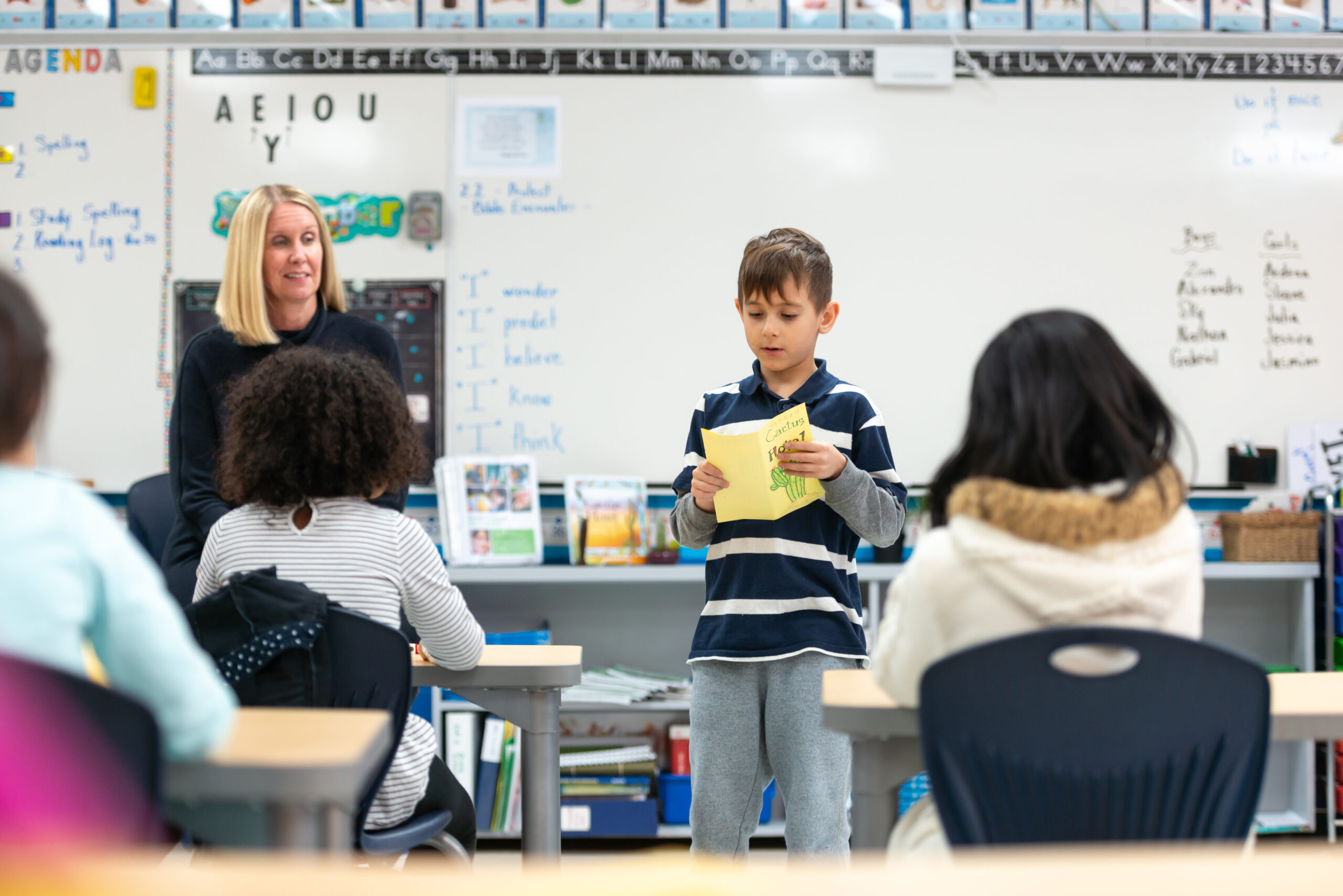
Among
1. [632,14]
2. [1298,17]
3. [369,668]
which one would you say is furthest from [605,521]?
[1298,17]

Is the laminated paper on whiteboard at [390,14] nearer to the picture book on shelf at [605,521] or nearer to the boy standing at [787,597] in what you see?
the picture book on shelf at [605,521]

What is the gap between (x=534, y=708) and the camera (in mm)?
1683

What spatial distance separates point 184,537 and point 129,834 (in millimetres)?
1252

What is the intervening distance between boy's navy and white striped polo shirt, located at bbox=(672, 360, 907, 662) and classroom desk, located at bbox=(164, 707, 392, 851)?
2.75ft

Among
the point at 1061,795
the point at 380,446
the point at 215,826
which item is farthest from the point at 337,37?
the point at 1061,795

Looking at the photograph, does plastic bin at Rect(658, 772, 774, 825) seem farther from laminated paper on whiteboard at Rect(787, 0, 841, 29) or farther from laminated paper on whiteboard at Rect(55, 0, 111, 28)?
laminated paper on whiteboard at Rect(55, 0, 111, 28)

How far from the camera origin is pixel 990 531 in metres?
1.07

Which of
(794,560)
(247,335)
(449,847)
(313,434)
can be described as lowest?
(449,847)

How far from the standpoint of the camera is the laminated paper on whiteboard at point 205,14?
3328 millimetres

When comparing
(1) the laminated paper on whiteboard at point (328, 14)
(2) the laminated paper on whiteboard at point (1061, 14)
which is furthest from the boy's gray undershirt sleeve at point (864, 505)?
(1) the laminated paper on whiteboard at point (328, 14)

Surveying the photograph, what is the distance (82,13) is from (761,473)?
3.17m

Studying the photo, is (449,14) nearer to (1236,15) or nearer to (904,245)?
(904,245)

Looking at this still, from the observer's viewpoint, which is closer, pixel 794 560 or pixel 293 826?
pixel 293 826

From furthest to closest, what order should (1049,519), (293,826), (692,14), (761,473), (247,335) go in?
(692,14)
(247,335)
(761,473)
(1049,519)
(293,826)
